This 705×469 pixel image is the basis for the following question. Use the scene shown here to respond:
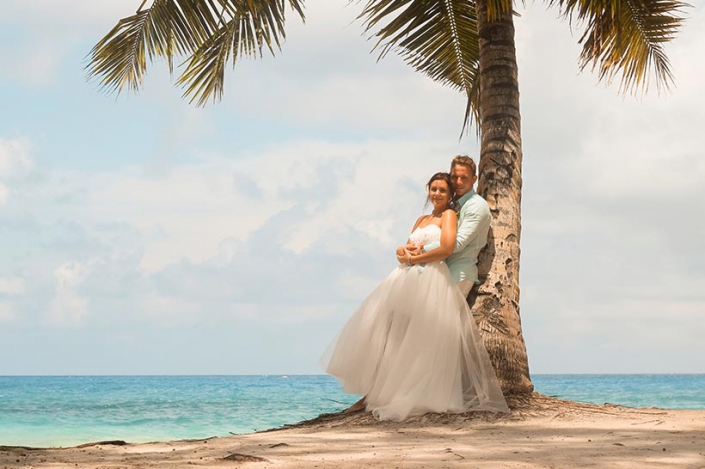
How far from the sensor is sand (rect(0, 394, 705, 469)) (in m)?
5.19

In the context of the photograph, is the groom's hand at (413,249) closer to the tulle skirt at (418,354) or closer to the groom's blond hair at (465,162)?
the tulle skirt at (418,354)

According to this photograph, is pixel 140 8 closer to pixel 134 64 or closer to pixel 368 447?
pixel 134 64

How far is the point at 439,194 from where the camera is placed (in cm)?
779

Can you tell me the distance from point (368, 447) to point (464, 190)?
9.60ft

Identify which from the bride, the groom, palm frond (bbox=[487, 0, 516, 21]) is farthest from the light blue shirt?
palm frond (bbox=[487, 0, 516, 21])

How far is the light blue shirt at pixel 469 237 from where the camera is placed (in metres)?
7.61

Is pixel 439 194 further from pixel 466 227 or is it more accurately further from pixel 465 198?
pixel 466 227

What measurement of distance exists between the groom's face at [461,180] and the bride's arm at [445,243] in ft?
1.38

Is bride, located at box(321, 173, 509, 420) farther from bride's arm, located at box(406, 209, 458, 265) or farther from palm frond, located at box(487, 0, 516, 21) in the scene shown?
palm frond, located at box(487, 0, 516, 21)

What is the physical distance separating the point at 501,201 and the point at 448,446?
307 cm

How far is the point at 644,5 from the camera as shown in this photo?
31.7ft

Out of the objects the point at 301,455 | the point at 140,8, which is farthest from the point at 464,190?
the point at 140,8

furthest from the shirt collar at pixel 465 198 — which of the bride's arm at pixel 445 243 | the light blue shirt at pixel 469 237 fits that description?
the bride's arm at pixel 445 243

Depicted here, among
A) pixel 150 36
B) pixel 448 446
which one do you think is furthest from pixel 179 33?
pixel 448 446
